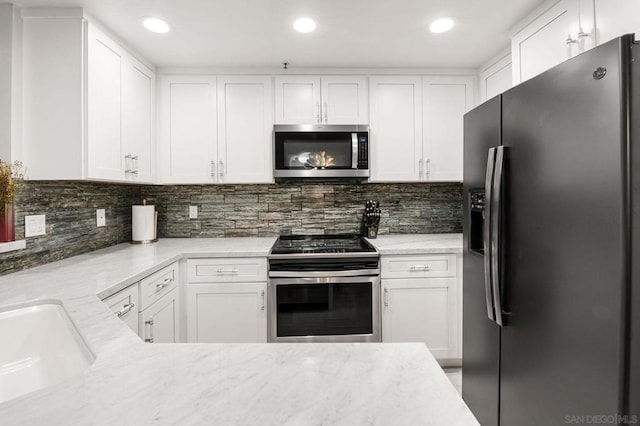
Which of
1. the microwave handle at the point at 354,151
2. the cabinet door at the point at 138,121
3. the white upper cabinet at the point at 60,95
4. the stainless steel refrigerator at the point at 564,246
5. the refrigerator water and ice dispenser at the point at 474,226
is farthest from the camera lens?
the microwave handle at the point at 354,151

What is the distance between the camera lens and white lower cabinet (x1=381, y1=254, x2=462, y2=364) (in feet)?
7.64

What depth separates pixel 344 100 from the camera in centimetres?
265

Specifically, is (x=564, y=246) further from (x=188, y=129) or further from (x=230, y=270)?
(x=188, y=129)

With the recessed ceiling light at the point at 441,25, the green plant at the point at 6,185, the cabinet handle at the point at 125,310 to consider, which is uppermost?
the recessed ceiling light at the point at 441,25

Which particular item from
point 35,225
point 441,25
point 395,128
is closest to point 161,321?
point 35,225

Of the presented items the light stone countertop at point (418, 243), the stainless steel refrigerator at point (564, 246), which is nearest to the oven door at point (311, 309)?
the light stone countertop at point (418, 243)

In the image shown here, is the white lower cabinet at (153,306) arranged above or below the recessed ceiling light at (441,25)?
below

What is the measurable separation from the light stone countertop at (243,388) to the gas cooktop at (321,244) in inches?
58.9

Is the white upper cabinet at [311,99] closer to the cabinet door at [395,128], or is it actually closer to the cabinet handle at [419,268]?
the cabinet door at [395,128]

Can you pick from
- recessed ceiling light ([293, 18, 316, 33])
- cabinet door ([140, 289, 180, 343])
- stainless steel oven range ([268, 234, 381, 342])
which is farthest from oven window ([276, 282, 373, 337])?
recessed ceiling light ([293, 18, 316, 33])

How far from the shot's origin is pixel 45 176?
5.66 ft

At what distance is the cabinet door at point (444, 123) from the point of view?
270 cm

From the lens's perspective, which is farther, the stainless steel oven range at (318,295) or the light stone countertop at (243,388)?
the stainless steel oven range at (318,295)

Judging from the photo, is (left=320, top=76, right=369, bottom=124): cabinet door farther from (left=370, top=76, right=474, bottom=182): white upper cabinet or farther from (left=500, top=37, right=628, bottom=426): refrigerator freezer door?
(left=500, top=37, right=628, bottom=426): refrigerator freezer door
